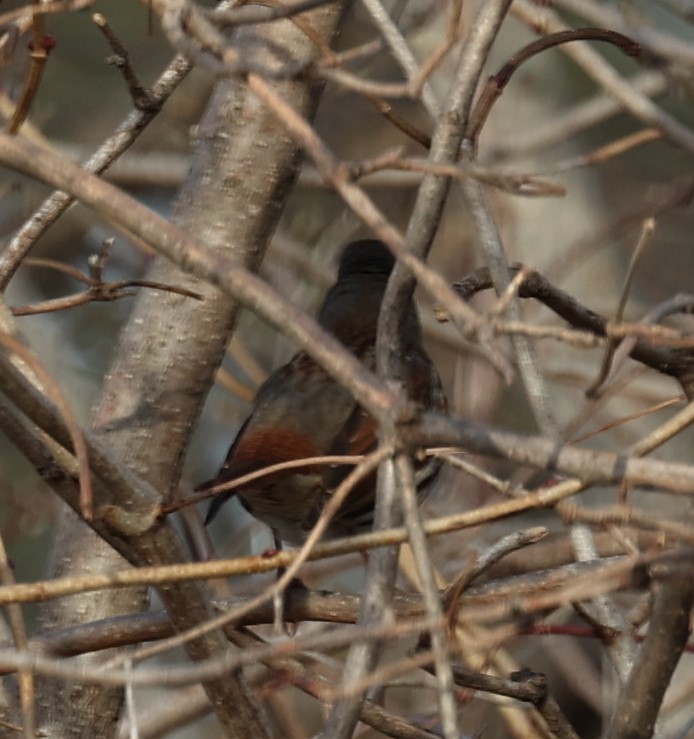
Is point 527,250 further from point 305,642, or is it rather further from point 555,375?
point 305,642

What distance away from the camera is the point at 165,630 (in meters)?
1.55

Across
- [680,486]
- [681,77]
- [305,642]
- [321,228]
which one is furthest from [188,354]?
[321,228]

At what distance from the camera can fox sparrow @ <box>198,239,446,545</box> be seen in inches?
101

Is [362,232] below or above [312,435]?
above

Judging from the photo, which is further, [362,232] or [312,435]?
[362,232]

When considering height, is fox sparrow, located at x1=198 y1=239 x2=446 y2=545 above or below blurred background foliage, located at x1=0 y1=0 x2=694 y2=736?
below

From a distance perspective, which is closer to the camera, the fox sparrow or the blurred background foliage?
the fox sparrow

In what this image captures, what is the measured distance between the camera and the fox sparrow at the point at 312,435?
257 cm

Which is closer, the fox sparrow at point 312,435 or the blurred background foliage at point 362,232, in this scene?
the fox sparrow at point 312,435

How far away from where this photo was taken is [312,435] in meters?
2.71

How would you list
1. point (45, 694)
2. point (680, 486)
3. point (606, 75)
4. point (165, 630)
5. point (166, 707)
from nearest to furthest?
point (680, 486)
point (606, 75)
point (165, 630)
point (45, 694)
point (166, 707)

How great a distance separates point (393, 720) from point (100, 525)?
1.58ft

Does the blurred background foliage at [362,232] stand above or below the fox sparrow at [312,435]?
above

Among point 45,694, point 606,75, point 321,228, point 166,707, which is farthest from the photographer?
point 321,228
